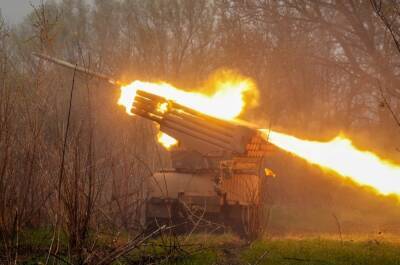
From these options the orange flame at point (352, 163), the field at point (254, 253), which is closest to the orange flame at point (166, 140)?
the orange flame at point (352, 163)

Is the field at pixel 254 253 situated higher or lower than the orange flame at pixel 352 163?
lower

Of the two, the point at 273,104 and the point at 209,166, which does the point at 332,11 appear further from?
the point at 209,166

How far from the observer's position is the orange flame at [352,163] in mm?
12078

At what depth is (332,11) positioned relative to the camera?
73.1 ft

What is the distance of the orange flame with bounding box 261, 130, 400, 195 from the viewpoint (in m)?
12.1

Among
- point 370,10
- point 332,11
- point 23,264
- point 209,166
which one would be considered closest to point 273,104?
point 332,11

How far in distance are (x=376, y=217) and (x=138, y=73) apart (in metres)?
17.3

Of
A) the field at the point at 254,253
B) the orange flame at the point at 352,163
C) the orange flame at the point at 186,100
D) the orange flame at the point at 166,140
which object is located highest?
the orange flame at the point at 186,100

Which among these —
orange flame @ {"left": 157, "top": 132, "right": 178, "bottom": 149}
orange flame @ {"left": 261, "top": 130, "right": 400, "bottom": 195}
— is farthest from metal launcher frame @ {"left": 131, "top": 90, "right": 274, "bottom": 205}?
orange flame @ {"left": 261, "top": 130, "right": 400, "bottom": 195}

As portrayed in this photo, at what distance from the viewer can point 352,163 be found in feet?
41.5

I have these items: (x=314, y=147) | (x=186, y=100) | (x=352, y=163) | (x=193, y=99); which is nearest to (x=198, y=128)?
(x=186, y=100)

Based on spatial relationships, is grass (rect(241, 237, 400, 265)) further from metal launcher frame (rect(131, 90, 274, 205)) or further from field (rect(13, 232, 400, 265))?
metal launcher frame (rect(131, 90, 274, 205))

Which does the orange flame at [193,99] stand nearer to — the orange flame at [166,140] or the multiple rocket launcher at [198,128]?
the multiple rocket launcher at [198,128]

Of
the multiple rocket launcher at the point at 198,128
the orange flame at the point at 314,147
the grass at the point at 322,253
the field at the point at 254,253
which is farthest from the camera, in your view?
the multiple rocket launcher at the point at 198,128
